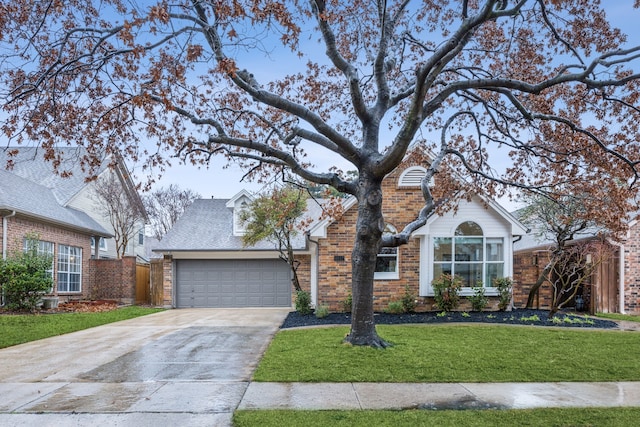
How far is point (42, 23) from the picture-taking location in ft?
27.5

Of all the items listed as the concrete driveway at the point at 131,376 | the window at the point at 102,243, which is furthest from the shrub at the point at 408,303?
the window at the point at 102,243

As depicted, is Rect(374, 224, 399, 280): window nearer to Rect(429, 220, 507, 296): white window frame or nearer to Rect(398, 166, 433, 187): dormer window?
Rect(429, 220, 507, 296): white window frame

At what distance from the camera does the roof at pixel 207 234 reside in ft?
65.3

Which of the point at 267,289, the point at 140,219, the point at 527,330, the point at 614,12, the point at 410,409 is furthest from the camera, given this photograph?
the point at 140,219

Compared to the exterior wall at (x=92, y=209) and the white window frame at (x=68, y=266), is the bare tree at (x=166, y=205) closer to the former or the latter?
the exterior wall at (x=92, y=209)

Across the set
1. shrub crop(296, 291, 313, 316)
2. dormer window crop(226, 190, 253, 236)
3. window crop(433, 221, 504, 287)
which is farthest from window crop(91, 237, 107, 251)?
window crop(433, 221, 504, 287)

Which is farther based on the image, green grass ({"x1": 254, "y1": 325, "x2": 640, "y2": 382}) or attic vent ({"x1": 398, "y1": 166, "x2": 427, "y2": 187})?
attic vent ({"x1": 398, "y1": 166, "x2": 427, "y2": 187})

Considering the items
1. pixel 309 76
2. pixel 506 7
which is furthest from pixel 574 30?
pixel 309 76

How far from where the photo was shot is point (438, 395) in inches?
249

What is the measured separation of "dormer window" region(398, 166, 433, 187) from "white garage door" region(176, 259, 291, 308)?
641cm

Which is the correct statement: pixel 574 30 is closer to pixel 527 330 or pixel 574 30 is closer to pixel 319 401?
pixel 527 330

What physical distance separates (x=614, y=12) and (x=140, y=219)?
25955mm

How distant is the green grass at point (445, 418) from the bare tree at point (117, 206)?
72.8 ft

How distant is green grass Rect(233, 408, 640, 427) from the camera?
5.17 meters
